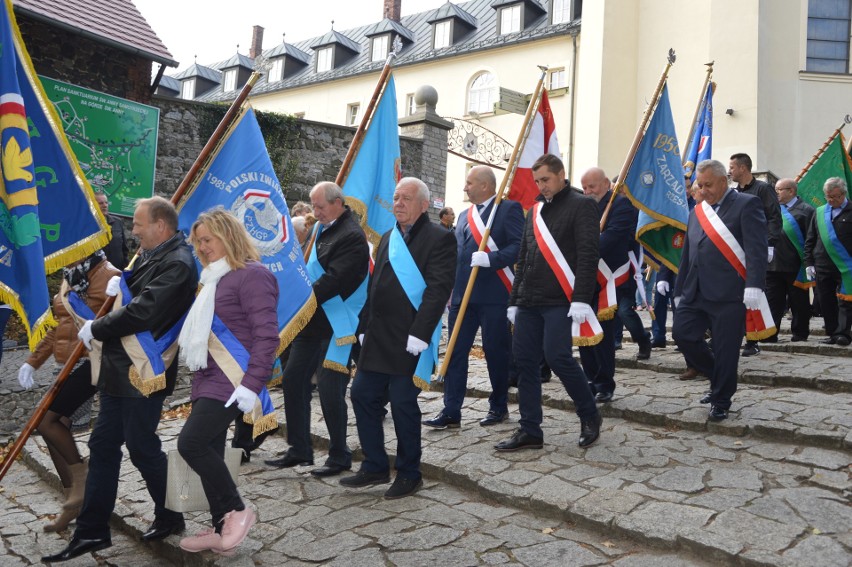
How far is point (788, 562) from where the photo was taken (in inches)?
152

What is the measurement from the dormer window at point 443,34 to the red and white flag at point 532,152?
86.5 feet

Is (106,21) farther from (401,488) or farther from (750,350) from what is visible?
(401,488)

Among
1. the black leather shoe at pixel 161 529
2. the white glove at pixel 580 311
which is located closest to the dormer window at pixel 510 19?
the white glove at pixel 580 311

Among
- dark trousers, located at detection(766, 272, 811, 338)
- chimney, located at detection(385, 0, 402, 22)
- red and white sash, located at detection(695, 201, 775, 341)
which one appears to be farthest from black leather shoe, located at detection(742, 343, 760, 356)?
chimney, located at detection(385, 0, 402, 22)

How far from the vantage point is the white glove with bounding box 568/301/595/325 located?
5590 mm

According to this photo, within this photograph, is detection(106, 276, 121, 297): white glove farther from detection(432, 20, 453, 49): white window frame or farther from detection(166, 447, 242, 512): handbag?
detection(432, 20, 453, 49): white window frame

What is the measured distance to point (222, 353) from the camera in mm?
4414

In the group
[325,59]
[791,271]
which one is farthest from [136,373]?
[325,59]

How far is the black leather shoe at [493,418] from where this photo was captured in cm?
674

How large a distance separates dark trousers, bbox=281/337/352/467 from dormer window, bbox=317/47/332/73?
33.9 metres

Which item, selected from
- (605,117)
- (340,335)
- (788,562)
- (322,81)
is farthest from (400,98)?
(788,562)

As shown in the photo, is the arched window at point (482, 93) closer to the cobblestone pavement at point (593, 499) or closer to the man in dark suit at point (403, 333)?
the cobblestone pavement at point (593, 499)

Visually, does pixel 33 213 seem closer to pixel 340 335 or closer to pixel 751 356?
pixel 340 335

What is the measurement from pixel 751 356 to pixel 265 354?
6.20m
